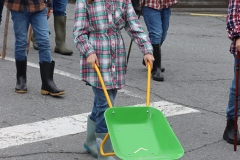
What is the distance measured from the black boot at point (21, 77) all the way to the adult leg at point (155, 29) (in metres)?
1.69

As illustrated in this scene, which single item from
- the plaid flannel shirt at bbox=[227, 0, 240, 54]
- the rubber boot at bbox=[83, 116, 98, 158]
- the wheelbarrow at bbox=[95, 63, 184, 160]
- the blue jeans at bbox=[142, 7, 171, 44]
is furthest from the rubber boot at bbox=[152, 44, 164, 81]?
the wheelbarrow at bbox=[95, 63, 184, 160]

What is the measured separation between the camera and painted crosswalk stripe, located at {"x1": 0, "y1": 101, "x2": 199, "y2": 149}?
517 cm

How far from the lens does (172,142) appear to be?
3.85 m

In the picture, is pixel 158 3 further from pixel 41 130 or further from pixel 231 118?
pixel 41 130

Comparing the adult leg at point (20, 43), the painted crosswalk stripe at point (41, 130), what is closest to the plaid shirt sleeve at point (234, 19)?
the painted crosswalk stripe at point (41, 130)

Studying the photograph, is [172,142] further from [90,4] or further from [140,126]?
[90,4]

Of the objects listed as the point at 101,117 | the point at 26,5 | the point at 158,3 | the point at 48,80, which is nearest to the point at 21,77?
the point at 48,80

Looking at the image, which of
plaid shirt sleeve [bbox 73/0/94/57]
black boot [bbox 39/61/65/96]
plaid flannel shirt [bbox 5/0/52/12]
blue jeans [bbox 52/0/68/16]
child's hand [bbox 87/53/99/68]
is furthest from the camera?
blue jeans [bbox 52/0/68/16]

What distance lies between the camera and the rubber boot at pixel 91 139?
4.78 meters

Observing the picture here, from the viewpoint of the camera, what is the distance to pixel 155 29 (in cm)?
749

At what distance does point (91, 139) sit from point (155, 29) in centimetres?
296

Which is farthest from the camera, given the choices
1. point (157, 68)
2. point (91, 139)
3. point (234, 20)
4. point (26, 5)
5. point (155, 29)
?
point (157, 68)

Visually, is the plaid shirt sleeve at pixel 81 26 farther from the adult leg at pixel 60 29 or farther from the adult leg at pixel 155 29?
the adult leg at pixel 60 29

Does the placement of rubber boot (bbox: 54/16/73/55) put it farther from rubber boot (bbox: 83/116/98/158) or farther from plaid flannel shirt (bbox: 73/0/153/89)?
plaid flannel shirt (bbox: 73/0/153/89)
